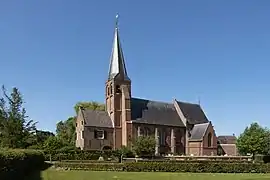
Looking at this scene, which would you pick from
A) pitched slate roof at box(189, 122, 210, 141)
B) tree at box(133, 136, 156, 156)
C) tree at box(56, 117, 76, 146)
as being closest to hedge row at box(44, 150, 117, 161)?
tree at box(133, 136, 156, 156)

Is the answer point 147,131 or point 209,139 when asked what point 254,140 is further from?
point 147,131

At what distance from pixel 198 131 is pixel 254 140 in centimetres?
1816

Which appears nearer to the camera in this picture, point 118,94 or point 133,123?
point 133,123

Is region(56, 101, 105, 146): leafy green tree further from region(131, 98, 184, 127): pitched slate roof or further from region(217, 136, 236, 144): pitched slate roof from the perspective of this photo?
region(217, 136, 236, 144): pitched slate roof

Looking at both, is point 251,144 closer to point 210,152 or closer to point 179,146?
point 210,152

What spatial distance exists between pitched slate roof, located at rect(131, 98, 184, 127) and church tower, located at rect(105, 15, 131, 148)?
268 cm

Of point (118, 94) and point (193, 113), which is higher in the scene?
point (118, 94)

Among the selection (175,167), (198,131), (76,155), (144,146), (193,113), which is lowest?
(76,155)

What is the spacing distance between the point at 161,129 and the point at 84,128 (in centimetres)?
1780

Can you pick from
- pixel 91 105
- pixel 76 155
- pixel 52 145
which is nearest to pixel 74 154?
pixel 76 155

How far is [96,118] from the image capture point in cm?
7800

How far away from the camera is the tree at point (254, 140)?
67.2 meters

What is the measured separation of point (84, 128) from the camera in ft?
246

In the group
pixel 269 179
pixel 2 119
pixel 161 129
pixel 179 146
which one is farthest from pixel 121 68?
pixel 269 179
